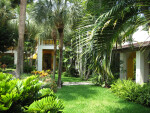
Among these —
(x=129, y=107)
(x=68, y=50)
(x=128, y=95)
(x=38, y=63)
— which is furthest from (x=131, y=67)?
(x=38, y=63)

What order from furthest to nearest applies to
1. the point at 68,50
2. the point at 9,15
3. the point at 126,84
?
the point at 68,50
the point at 9,15
the point at 126,84

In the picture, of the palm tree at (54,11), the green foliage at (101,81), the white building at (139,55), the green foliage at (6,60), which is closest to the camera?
the palm tree at (54,11)

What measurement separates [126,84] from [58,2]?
6449mm

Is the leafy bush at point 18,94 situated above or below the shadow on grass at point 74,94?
above

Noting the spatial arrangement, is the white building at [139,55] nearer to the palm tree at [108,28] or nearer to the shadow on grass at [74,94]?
the shadow on grass at [74,94]

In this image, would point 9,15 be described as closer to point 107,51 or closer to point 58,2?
point 58,2

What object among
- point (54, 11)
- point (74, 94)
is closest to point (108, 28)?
point (74, 94)

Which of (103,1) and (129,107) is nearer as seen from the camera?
(103,1)

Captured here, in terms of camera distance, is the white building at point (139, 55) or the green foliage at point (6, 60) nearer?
the white building at point (139, 55)

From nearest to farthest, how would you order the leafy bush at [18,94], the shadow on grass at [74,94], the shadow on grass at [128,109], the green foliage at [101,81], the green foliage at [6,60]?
the leafy bush at [18,94]
the shadow on grass at [128,109]
the shadow on grass at [74,94]
the green foliage at [101,81]
the green foliage at [6,60]

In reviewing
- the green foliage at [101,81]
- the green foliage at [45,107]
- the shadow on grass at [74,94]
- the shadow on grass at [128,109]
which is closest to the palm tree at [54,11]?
the shadow on grass at [74,94]

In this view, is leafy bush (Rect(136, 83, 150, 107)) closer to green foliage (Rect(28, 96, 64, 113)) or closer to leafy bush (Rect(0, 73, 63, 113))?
leafy bush (Rect(0, 73, 63, 113))

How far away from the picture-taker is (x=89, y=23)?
12.7 ft

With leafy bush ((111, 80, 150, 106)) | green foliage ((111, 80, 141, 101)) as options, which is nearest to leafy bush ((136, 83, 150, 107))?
leafy bush ((111, 80, 150, 106))
